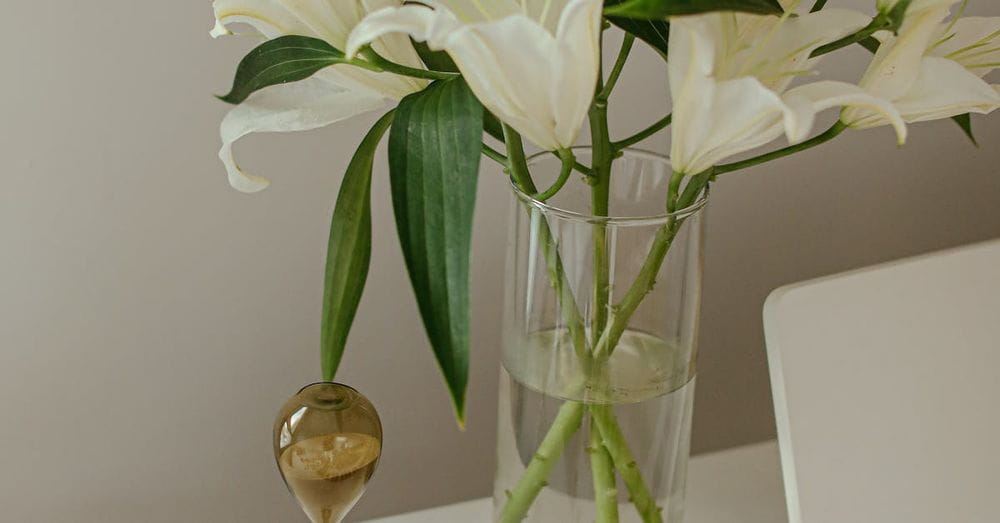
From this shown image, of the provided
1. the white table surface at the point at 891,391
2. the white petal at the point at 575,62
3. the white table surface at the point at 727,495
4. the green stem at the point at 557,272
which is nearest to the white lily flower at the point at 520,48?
the white petal at the point at 575,62

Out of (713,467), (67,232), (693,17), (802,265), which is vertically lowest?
(713,467)

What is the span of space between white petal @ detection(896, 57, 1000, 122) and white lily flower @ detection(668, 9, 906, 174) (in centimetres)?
4

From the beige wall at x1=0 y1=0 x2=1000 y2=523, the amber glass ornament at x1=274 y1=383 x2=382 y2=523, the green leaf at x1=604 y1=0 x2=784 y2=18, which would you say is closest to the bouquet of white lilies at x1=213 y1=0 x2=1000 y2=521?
the green leaf at x1=604 y1=0 x2=784 y2=18

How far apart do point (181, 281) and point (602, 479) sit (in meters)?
0.37

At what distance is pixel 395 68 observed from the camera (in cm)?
53

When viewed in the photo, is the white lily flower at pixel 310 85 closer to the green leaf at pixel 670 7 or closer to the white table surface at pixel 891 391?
the green leaf at pixel 670 7

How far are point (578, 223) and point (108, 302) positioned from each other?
15.6 inches

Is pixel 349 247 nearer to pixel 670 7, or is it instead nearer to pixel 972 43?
pixel 670 7

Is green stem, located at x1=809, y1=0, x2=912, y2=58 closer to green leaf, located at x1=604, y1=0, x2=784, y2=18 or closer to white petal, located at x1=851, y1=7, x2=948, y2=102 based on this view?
white petal, located at x1=851, y1=7, x2=948, y2=102

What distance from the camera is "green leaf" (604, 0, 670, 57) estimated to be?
552mm

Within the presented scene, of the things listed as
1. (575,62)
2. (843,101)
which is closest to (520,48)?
(575,62)

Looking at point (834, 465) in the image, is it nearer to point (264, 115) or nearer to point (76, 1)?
point (264, 115)

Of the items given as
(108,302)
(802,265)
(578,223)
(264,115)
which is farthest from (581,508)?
(802,265)

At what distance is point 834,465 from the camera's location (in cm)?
72
